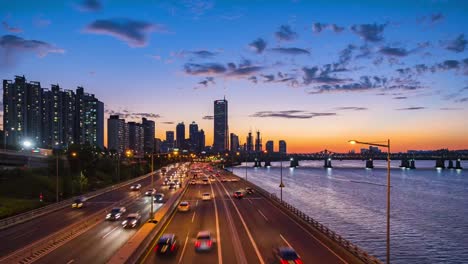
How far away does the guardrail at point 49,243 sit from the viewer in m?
29.4

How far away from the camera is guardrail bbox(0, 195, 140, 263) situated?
2941 cm

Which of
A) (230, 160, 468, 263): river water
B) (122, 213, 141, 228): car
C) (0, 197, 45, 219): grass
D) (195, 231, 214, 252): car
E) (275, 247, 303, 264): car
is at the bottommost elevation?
Answer: (230, 160, 468, 263): river water

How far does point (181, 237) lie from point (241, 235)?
567cm

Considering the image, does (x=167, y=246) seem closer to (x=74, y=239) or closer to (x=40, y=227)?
(x=74, y=239)

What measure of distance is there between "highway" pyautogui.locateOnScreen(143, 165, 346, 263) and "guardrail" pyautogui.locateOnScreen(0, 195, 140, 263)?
8249mm

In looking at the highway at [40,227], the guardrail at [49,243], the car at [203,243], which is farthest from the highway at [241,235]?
the highway at [40,227]

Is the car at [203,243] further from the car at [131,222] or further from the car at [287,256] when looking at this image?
the car at [131,222]

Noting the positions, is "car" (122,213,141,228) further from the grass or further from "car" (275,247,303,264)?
"car" (275,247,303,264)

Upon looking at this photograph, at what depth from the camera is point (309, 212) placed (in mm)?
80188

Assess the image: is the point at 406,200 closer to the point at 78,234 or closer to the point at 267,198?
the point at 267,198

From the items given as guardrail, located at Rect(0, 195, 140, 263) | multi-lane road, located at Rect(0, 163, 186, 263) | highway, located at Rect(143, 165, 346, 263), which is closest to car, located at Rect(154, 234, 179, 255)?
highway, located at Rect(143, 165, 346, 263)

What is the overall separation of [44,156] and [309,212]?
209ft

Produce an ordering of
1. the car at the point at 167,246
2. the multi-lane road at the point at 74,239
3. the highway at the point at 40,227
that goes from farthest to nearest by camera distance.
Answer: the highway at the point at 40,227, the car at the point at 167,246, the multi-lane road at the point at 74,239

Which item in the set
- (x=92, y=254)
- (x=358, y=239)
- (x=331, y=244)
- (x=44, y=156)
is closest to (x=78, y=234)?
(x=92, y=254)
